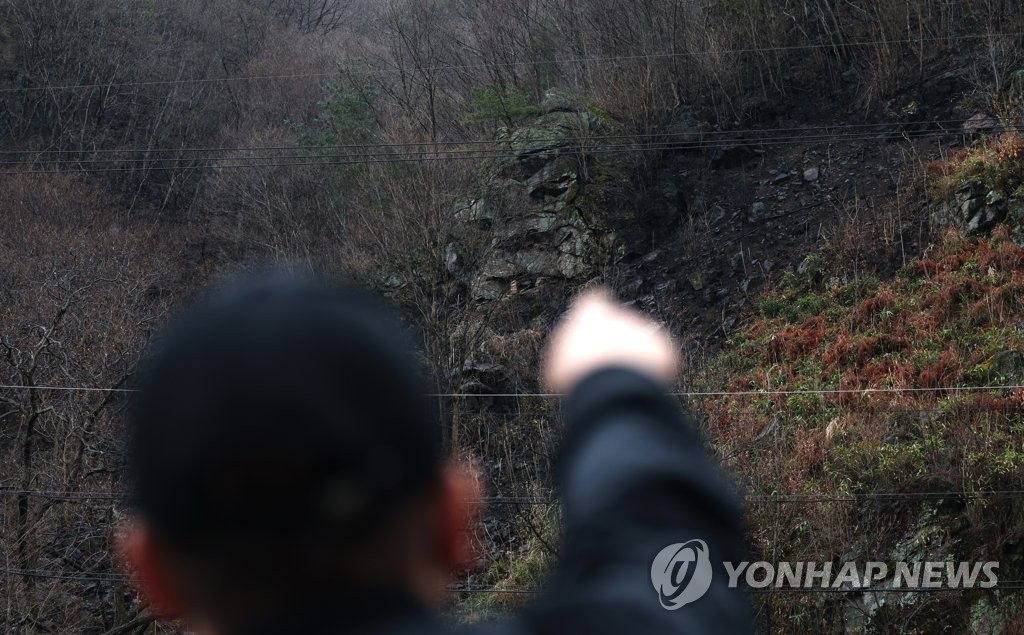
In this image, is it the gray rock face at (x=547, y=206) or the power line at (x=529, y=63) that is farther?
the gray rock face at (x=547, y=206)

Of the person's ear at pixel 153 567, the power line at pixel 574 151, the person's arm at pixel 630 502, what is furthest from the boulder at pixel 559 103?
the person's ear at pixel 153 567

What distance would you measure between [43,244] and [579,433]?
26647 mm

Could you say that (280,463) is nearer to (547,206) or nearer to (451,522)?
(451,522)

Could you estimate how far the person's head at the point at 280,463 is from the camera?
2.25 feet

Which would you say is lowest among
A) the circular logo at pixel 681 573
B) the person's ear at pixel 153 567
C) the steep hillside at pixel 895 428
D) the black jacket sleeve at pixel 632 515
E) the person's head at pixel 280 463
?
the steep hillside at pixel 895 428

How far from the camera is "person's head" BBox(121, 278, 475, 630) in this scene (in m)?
0.69

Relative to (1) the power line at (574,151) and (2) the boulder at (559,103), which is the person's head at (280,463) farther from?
(2) the boulder at (559,103)

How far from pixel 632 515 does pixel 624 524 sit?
0.01 meters

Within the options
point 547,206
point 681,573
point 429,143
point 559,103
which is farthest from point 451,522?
point 559,103

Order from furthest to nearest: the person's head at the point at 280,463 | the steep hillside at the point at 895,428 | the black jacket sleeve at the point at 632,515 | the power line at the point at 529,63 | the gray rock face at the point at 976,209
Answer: the power line at the point at 529,63, the gray rock face at the point at 976,209, the steep hillside at the point at 895,428, the black jacket sleeve at the point at 632,515, the person's head at the point at 280,463

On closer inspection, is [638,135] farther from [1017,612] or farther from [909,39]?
[1017,612]

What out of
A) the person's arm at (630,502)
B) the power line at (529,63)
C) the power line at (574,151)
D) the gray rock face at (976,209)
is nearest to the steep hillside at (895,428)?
the gray rock face at (976,209)

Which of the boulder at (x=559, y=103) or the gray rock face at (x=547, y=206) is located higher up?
the boulder at (x=559, y=103)

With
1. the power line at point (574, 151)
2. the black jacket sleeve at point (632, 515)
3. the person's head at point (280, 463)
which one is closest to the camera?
the person's head at point (280, 463)
